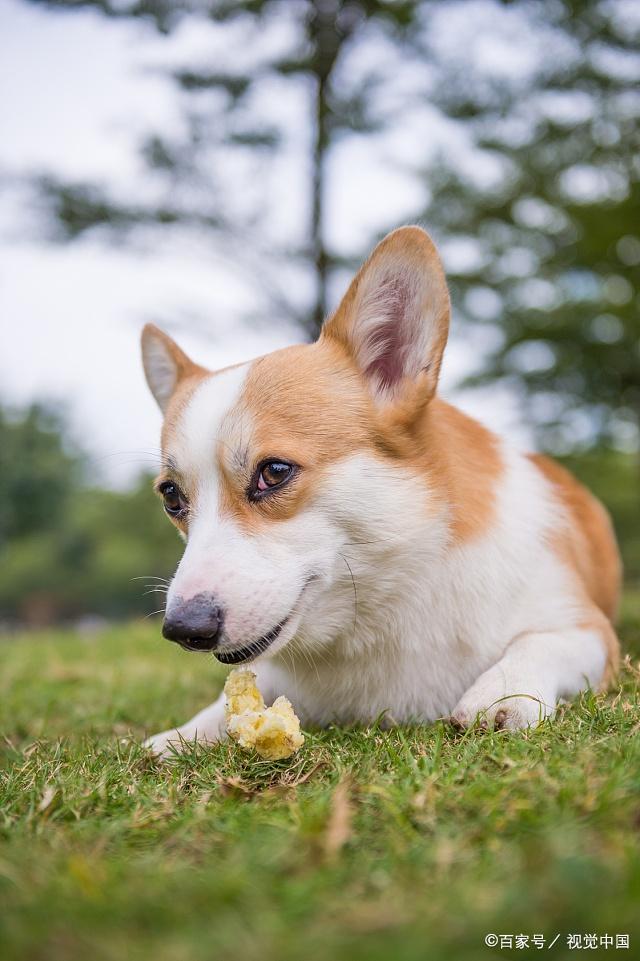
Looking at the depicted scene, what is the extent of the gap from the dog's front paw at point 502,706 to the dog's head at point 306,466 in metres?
0.39

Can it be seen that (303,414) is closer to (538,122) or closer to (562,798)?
(562,798)

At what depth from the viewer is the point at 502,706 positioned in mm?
1926

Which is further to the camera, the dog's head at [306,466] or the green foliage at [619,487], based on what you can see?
the green foliage at [619,487]

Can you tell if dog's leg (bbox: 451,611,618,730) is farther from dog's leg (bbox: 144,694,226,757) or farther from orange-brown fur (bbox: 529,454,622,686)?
dog's leg (bbox: 144,694,226,757)

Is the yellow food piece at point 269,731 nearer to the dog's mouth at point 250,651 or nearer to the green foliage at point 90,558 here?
the dog's mouth at point 250,651

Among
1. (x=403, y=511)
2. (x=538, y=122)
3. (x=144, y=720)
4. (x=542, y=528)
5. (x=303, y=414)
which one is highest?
(x=538, y=122)

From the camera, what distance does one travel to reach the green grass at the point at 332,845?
973mm

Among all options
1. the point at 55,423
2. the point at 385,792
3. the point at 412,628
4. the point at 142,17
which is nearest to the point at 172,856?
the point at 385,792

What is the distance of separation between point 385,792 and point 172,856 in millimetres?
378

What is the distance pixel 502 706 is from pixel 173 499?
1080mm

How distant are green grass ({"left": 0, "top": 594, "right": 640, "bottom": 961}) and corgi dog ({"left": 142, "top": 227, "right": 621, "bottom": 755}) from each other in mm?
208

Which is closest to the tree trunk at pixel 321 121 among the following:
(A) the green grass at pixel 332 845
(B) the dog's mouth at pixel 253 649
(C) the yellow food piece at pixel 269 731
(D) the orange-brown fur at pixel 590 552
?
(D) the orange-brown fur at pixel 590 552

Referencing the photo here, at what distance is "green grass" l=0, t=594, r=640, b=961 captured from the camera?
38.3 inches

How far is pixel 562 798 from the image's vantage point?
1335mm
